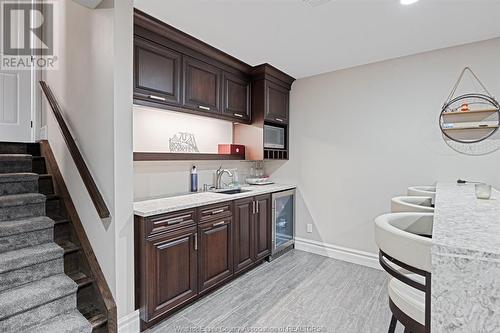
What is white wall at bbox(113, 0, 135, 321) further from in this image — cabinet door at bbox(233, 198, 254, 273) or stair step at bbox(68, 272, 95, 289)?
cabinet door at bbox(233, 198, 254, 273)

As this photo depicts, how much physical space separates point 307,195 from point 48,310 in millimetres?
3050

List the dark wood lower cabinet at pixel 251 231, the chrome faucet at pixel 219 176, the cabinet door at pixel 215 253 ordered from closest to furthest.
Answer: the cabinet door at pixel 215 253 → the dark wood lower cabinet at pixel 251 231 → the chrome faucet at pixel 219 176

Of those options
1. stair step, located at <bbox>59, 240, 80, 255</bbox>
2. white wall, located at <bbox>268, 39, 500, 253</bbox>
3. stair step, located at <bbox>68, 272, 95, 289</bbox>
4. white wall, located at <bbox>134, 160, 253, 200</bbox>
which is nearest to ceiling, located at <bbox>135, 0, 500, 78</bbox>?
white wall, located at <bbox>268, 39, 500, 253</bbox>

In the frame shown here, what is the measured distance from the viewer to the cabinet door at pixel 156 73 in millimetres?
2289

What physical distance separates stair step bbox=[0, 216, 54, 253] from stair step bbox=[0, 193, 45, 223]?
0.27 ft

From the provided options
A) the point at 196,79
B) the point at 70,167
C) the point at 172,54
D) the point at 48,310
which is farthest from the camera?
the point at 196,79

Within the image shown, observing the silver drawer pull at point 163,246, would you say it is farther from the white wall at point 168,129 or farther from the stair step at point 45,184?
the stair step at point 45,184

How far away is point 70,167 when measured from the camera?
2344mm

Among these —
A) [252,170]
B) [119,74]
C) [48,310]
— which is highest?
[119,74]

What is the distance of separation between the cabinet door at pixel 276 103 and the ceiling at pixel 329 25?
1.84 feet

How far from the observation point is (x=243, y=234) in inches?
115

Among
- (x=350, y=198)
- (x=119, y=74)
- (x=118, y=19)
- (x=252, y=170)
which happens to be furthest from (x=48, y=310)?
(x=350, y=198)

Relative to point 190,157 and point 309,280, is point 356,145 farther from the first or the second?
point 190,157

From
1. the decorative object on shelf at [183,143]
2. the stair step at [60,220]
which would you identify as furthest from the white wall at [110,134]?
the decorative object on shelf at [183,143]
